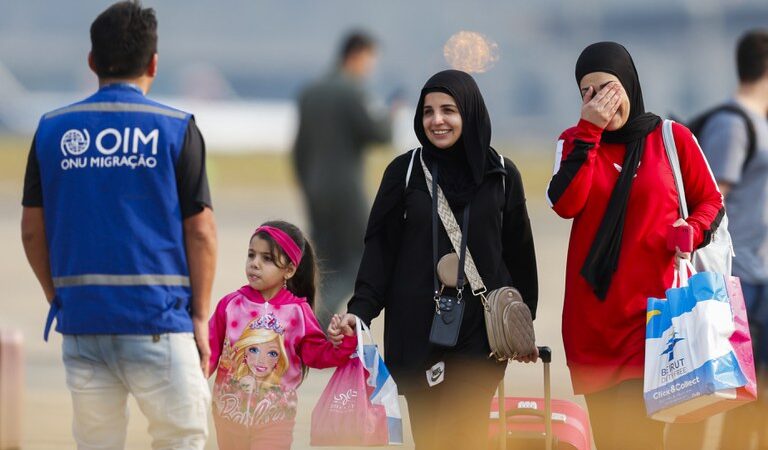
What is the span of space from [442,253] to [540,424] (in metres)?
0.74

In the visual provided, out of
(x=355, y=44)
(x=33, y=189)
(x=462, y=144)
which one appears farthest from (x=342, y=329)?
(x=355, y=44)

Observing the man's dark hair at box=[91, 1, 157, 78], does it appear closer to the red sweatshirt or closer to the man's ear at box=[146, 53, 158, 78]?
the man's ear at box=[146, 53, 158, 78]

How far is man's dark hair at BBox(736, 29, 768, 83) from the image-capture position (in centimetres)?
625

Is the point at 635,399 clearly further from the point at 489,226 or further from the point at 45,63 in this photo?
the point at 45,63

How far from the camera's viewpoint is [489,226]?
4500 millimetres

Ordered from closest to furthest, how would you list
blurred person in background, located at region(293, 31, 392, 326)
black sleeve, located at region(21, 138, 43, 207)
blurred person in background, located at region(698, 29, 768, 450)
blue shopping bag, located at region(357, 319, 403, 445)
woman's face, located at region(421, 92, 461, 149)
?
black sleeve, located at region(21, 138, 43, 207) < blue shopping bag, located at region(357, 319, 403, 445) < woman's face, located at region(421, 92, 461, 149) < blurred person in background, located at region(698, 29, 768, 450) < blurred person in background, located at region(293, 31, 392, 326)

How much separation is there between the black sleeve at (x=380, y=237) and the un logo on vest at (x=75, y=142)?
109cm

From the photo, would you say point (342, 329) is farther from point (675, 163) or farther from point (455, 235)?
point (675, 163)

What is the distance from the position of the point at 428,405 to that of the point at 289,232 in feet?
2.43

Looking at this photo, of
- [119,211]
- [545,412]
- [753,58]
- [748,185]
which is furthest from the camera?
[753,58]

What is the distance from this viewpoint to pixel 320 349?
4449 millimetres

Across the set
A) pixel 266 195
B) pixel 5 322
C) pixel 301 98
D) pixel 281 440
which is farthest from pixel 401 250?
pixel 266 195

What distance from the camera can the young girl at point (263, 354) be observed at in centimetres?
441

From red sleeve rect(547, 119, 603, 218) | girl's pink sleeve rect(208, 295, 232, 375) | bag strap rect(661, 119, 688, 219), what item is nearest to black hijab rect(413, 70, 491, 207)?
red sleeve rect(547, 119, 603, 218)
